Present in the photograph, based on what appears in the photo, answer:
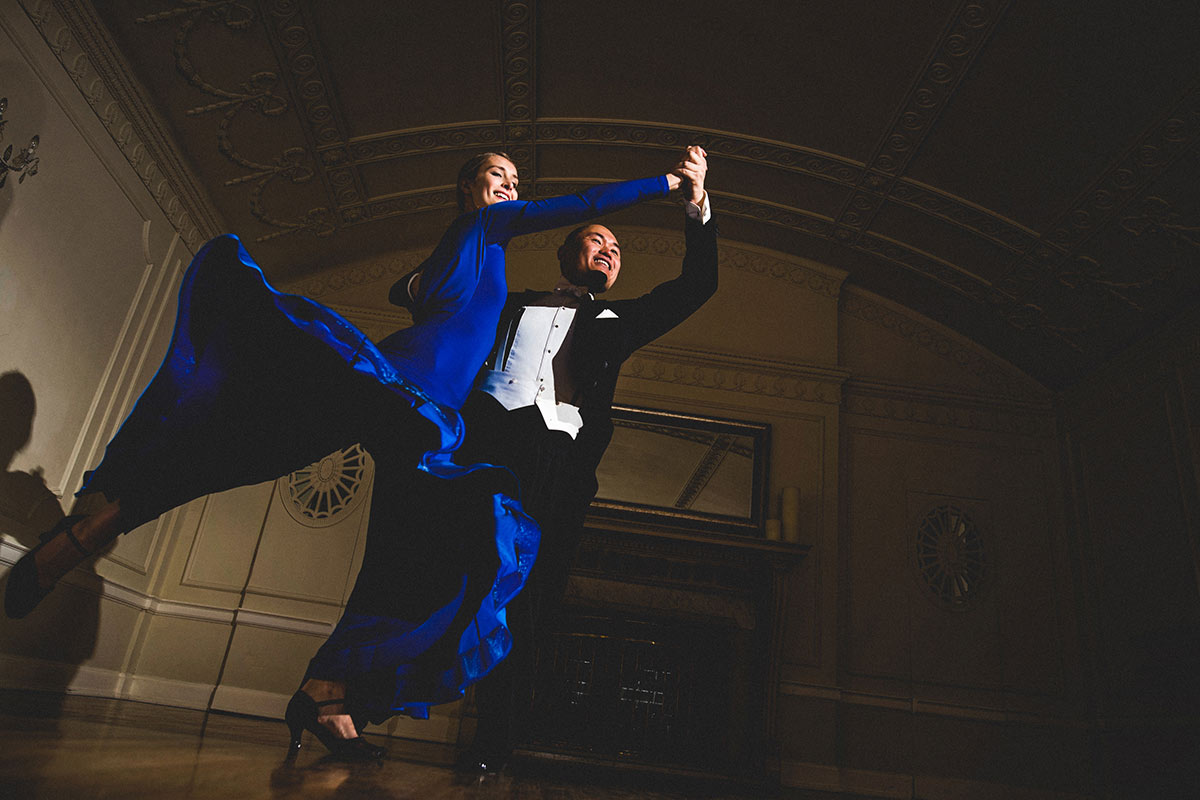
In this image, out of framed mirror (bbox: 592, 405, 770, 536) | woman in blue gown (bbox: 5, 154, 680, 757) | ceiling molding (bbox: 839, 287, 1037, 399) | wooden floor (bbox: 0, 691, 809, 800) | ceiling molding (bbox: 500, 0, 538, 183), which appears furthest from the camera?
ceiling molding (bbox: 839, 287, 1037, 399)

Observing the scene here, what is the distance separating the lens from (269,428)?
136 cm

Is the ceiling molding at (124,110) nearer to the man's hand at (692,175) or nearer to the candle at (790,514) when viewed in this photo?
the man's hand at (692,175)

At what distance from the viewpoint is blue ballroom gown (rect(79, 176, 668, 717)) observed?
1.33 meters

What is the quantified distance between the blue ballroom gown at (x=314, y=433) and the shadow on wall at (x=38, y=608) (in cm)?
238

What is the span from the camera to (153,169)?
13.1ft

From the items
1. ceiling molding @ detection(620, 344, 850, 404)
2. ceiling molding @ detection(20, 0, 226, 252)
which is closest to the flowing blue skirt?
ceiling molding @ detection(20, 0, 226, 252)

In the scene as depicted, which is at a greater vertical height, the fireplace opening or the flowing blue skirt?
the flowing blue skirt

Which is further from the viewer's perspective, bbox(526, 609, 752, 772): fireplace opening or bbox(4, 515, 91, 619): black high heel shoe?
bbox(526, 609, 752, 772): fireplace opening

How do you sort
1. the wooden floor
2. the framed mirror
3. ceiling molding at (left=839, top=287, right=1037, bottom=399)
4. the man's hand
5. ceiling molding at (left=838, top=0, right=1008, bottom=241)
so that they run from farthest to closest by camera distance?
ceiling molding at (left=839, top=287, right=1037, bottom=399), the framed mirror, ceiling molding at (left=838, top=0, right=1008, bottom=241), the man's hand, the wooden floor

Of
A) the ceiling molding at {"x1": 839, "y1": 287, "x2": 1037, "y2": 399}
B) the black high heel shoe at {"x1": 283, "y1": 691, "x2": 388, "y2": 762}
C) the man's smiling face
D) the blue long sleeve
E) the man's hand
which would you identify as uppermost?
the ceiling molding at {"x1": 839, "y1": 287, "x2": 1037, "y2": 399}

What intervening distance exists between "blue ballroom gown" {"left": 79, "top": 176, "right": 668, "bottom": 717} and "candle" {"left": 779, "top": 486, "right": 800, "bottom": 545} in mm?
3575

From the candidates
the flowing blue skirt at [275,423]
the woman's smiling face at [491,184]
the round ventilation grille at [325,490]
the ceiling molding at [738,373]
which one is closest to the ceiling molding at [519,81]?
the ceiling molding at [738,373]

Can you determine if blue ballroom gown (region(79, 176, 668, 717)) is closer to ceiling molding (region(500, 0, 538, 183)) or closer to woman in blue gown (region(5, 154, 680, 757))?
woman in blue gown (region(5, 154, 680, 757))

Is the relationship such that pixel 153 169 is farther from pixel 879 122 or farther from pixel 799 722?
pixel 799 722
